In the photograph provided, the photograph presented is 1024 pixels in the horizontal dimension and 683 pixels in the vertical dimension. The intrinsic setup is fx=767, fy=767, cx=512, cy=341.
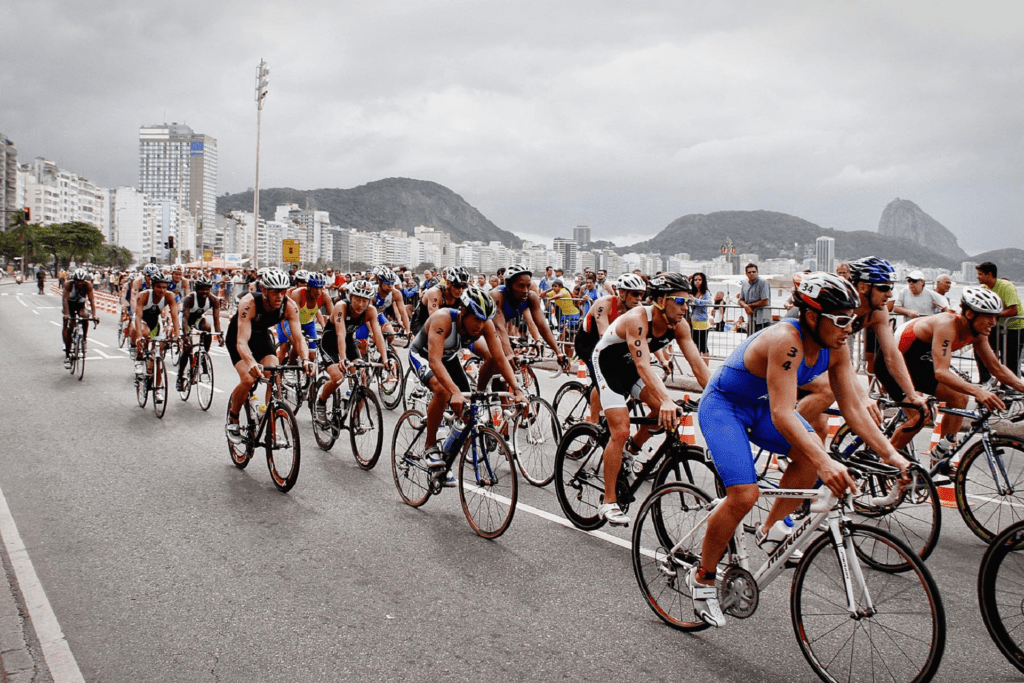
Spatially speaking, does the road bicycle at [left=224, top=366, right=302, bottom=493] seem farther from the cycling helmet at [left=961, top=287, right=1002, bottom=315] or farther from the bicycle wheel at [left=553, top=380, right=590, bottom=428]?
the cycling helmet at [left=961, top=287, right=1002, bottom=315]

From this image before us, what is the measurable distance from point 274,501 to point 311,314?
15.2ft

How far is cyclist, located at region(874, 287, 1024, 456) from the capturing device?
5676 mm

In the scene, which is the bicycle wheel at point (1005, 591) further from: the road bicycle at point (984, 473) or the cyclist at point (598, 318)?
the cyclist at point (598, 318)

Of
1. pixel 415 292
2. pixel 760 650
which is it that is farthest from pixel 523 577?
pixel 415 292

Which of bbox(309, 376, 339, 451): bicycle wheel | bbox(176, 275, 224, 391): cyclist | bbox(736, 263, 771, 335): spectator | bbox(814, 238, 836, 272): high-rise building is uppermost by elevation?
bbox(814, 238, 836, 272): high-rise building

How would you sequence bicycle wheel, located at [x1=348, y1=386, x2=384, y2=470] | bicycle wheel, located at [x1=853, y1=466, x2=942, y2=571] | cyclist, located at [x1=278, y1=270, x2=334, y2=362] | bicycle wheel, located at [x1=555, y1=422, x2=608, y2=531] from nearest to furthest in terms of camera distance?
bicycle wheel, located at [x1=853, y1=466, x2=942, y2=571], bicycle wheel, located at [x1=555, y1=422, x2=608, y2=531], bicycle wheel, located at [x1=348, y1=386, x2=384, y2=470], cyclist, located at [x1=278, y1=270, x2=334, y2=362]

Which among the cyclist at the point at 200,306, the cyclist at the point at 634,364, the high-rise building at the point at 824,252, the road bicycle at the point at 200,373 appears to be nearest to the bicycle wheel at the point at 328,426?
the road bicycle at the point at 200,373

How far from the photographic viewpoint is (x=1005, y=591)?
3555 mm

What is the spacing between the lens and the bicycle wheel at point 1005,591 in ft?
11.4

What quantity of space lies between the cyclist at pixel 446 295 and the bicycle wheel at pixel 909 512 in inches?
141

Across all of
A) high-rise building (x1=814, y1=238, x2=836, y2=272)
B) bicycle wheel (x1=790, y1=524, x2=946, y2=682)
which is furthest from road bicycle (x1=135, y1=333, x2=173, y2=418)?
high-rise building (x1=814, y1=238, x2=836, y2=272)

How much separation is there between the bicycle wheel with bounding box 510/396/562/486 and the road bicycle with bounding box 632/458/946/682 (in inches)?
131

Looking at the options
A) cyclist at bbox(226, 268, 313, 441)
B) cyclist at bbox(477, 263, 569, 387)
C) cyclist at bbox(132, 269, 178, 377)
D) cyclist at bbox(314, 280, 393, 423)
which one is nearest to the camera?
cyclist at bbox(226, 268, 313, 441)

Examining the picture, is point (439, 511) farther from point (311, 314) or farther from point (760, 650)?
point (311, 314)
